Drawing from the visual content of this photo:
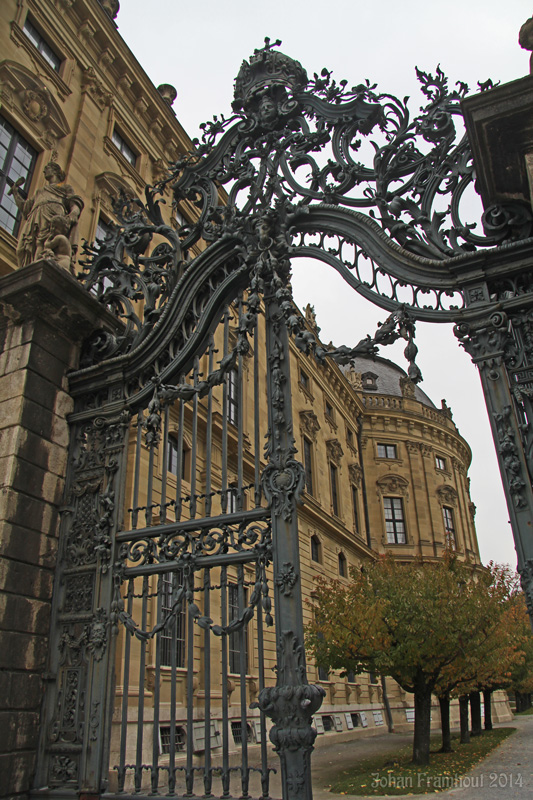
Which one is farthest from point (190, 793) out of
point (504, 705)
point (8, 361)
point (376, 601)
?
point (504, 705)

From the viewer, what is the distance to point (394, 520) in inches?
1467

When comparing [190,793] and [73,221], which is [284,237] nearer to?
[73,221]

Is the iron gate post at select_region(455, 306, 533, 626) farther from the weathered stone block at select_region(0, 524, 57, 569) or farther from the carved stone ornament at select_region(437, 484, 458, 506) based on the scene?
the carved stone ornament at select_region(437, 484, 458, 506)

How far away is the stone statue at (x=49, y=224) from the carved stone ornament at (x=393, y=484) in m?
32.7

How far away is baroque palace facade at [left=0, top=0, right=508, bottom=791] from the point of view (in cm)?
559

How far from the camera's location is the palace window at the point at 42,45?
14414mm

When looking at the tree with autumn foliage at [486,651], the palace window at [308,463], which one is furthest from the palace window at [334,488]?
the tree with autumn foliage at [486,651]

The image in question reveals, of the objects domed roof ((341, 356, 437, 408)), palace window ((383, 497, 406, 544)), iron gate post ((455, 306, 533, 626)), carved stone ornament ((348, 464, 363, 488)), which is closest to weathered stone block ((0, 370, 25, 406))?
iron gate post ((455, 306, 533, 626))

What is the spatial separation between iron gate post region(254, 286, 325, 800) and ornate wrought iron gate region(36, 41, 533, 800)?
1 cm

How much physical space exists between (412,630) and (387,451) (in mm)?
24514

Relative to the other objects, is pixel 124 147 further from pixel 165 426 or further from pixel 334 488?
pixel 334 488

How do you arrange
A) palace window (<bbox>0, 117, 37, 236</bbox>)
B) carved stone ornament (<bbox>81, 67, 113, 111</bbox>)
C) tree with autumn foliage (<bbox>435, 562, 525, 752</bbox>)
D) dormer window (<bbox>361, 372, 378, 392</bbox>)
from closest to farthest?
1. palace window (<bbox>0, 117, 37, 236</bbox>)
2. tree with autumn foliage (<bbox>435, 562, 525, 752</bbox>)
3. carved stone ornament (<bbox>81, 67, 113, 111</bbox>)
4. dormer window (<bbox>361, 372, 378, 392</bbox>)

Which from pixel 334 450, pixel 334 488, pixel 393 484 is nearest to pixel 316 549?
pixel 334 488

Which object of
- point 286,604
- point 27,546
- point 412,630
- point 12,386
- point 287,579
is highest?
point 12,386
